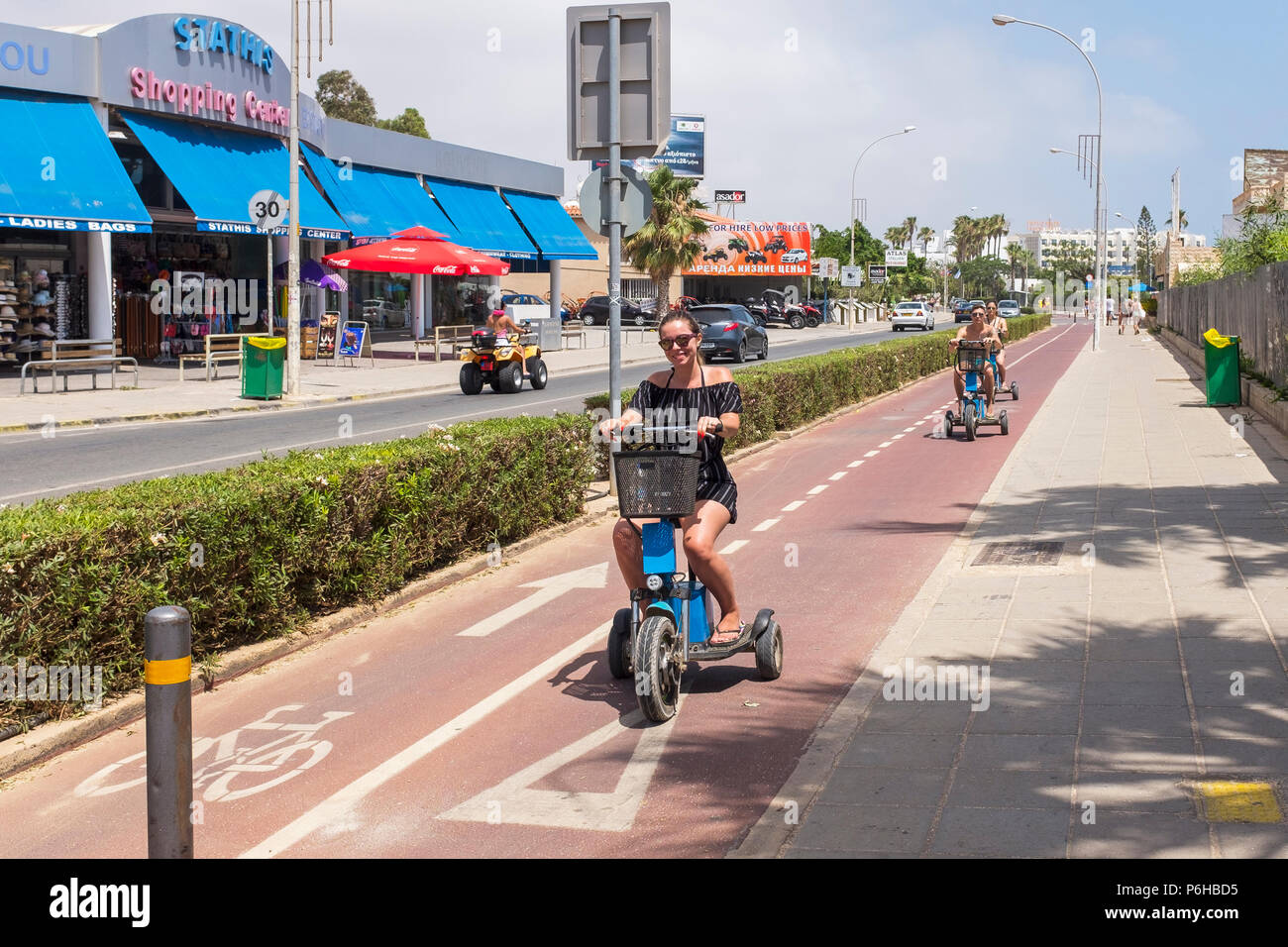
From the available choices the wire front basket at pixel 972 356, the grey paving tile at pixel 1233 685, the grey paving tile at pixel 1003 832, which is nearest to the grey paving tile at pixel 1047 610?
the grey paving tile at pixel 1233 685

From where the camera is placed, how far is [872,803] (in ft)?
16.3

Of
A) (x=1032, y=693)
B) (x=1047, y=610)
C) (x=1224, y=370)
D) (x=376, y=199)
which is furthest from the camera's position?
(x=376, y=199)

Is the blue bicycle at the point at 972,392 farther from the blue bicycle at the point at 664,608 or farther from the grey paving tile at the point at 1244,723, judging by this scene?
the grey paving tile at the point at 1244,723

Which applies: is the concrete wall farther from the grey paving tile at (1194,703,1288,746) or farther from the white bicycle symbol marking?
the white bicycle symbol marking

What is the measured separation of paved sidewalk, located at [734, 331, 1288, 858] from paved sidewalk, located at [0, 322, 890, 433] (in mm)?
14365

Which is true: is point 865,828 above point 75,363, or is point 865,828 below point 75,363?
below

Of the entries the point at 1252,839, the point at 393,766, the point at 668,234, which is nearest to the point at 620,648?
the point at 393,766

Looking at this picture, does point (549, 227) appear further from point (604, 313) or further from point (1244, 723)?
point (1244, 723)

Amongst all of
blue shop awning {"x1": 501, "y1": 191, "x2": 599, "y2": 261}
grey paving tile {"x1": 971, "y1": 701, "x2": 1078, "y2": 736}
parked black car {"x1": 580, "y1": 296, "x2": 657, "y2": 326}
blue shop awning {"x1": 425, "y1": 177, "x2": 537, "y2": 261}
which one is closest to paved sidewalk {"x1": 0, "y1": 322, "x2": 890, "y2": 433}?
blue shop awning {"x1": 425, "y1": 177, "x2": 537, "y2": 261}

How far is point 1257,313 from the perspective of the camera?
21.5m

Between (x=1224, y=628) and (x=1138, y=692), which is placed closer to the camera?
(x=1138, y=692)

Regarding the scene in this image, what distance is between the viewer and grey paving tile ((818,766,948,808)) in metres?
4.99

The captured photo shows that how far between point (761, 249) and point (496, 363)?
53.3 m
